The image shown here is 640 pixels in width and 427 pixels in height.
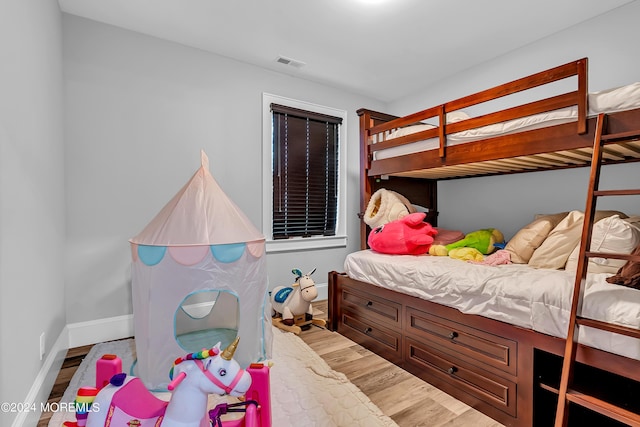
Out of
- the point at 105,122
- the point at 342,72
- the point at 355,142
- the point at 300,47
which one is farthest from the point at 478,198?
the point at 105,122

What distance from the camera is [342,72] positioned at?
336 cm

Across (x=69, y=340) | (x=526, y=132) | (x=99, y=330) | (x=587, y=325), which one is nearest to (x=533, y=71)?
(x=526, y=132)

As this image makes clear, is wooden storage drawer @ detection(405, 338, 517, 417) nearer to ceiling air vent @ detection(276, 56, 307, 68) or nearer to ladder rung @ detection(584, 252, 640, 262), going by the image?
ladder rung @ detection(584, 252, 640, 262)

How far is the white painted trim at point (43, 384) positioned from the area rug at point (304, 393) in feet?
0.31

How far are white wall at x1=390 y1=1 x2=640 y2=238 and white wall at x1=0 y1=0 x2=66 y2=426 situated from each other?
349 cm

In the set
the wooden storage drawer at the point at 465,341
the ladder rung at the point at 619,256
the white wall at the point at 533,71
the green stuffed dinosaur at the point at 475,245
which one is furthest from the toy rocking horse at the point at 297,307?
the ladder rung at the point at 619,256

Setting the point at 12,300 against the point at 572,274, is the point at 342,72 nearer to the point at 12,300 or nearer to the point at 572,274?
the point at 572,274

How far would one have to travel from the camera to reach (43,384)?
1.69 m

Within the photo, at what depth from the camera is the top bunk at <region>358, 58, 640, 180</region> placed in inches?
62.9

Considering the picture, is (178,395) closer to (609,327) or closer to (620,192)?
(609,327)

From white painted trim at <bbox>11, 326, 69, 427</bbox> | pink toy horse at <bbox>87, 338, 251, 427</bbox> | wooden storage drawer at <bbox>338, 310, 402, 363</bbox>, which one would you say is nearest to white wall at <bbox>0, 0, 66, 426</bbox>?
white painted trim at <bbox>11, 326, 69, 427</bbox>

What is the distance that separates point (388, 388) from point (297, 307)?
1.12 m

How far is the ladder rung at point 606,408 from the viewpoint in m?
1.10

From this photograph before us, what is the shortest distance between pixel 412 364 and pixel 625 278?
1225 mm
